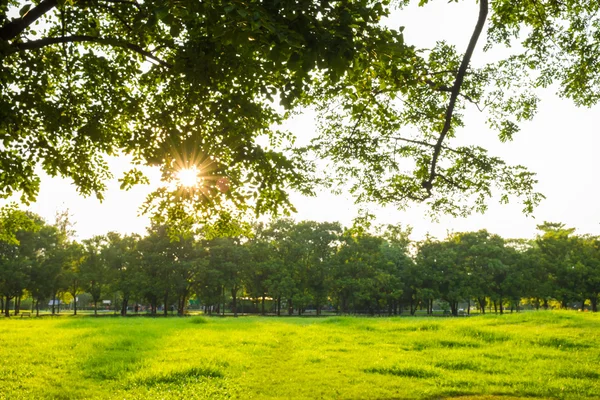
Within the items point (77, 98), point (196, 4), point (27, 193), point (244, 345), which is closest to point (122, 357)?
point (244, 345)

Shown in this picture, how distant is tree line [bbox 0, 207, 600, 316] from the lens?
226 feet

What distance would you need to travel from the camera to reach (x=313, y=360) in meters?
15.4

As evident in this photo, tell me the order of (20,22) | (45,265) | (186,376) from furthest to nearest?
(45,265)
(186,376)
(20,22)

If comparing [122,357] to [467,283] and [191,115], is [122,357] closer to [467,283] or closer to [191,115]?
[191,115]

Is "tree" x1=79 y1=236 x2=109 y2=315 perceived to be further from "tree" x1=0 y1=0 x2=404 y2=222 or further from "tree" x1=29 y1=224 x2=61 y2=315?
"tree" x1=0 y1=0 x2=404 y2=222

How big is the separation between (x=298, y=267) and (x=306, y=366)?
64.2 metres

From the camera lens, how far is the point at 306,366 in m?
14.2

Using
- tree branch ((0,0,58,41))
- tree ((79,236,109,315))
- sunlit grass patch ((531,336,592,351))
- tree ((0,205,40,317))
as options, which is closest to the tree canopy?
tree branch ((0,0,58,41))

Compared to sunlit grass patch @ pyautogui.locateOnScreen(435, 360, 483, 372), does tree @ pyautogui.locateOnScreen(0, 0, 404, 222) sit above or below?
above

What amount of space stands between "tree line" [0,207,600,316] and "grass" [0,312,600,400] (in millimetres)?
48066

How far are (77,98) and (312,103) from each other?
7521 millimetres

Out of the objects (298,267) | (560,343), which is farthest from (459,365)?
(298,267)

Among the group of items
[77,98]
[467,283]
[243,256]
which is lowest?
[467,283]

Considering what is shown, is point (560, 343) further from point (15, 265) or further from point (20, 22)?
point (15, 265)
